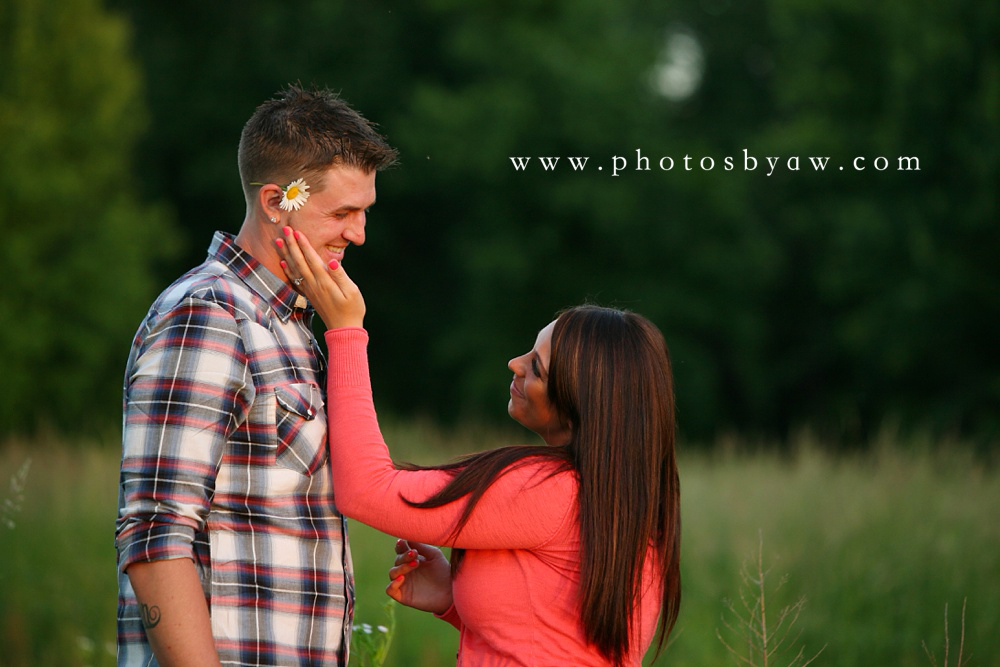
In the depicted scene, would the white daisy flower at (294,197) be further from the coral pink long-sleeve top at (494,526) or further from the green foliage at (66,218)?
the green foliage at (66,218)

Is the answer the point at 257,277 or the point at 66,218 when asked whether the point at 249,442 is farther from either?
the point at 66,218

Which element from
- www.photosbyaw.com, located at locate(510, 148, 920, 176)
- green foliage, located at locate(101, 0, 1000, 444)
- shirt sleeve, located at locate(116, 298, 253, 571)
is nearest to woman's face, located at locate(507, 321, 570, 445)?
shirt sleeve, located at locate(116, 298, 253, 571)

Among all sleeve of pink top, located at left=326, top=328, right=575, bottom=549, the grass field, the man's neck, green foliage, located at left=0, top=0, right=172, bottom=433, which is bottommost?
the grass field

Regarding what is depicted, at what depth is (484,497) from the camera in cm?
237

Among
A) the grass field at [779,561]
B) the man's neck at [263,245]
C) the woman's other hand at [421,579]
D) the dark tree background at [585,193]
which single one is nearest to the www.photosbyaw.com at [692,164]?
the dark tree background at [585,193]

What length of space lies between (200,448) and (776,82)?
19913 millimetres

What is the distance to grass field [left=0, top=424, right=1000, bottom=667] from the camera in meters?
5.89

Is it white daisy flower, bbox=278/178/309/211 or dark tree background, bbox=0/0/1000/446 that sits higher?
dark tree background, bbox=0/0/1000/446

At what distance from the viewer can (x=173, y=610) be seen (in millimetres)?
2119

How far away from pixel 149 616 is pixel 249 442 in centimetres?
41

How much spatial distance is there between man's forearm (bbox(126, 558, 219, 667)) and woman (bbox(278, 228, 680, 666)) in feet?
1.32

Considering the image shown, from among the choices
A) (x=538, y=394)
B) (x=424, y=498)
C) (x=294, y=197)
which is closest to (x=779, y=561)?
(x=538, y=394)

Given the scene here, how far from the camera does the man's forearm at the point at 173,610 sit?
83.4 inches

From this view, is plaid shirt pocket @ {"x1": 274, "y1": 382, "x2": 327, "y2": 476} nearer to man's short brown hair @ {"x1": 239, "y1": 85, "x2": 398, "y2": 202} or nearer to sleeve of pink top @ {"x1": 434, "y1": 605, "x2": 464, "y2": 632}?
man's short brown hair @ {"x1": 239, "y1": 85, "x2": 398, "y2": 202}
